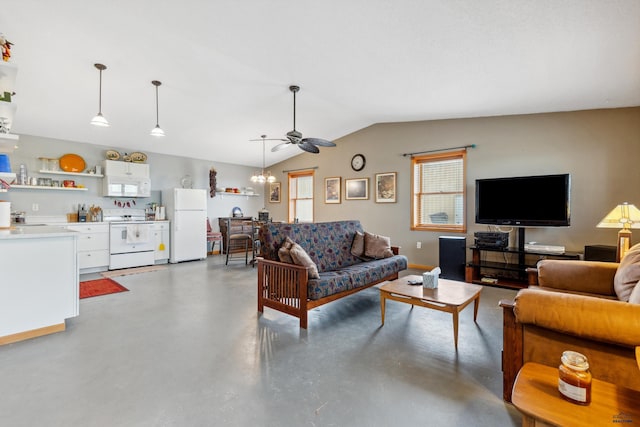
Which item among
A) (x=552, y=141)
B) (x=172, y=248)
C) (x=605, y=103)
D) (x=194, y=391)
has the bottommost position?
(x=194, y=391)

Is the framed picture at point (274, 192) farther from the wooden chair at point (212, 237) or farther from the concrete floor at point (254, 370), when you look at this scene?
the concrete floor at point (254, 370)

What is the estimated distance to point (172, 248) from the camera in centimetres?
608

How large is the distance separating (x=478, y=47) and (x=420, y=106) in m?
1.81

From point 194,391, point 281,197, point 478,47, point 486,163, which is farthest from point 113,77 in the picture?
point 486,163

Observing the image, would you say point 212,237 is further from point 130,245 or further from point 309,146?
point 309,146

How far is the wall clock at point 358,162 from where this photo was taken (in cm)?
638

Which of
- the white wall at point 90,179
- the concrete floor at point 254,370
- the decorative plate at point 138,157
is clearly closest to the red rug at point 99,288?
the concrete floor at point 254,370

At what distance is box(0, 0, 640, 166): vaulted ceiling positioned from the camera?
2418 millimetres

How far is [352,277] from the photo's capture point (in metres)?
3.21

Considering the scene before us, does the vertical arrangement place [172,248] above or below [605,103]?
below

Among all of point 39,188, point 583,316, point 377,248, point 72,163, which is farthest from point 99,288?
point 583,316

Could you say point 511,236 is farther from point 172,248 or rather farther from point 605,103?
point 172,248

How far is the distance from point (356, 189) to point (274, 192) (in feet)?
9.04

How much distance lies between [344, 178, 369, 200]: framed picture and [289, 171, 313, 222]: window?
3.95 ft
